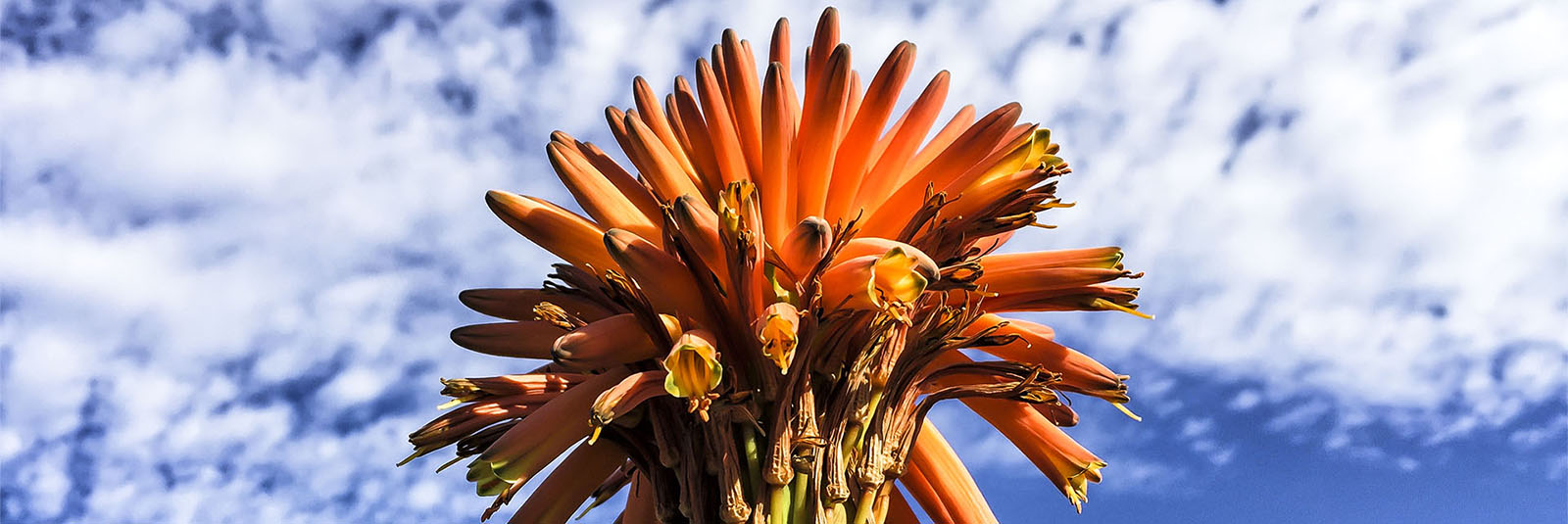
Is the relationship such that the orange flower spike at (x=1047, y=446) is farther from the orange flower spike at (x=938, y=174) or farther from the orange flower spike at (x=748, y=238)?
the orange flower spike at (x=748, y=238)

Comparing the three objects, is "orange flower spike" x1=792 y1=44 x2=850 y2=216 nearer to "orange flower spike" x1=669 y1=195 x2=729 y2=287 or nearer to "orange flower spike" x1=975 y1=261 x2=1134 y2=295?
"orange flower spike" x1=669 y1=195 x2=729 y2=287

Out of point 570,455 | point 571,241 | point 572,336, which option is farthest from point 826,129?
point 570,455

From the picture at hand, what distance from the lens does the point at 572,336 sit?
4.68 m

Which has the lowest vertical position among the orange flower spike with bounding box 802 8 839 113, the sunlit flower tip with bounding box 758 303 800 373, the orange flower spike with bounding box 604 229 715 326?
the sunlit flower tip with bounding box 758 303 800 373

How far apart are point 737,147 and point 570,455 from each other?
1717 mm

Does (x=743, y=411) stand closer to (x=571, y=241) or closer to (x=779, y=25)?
(x=571, y=241)

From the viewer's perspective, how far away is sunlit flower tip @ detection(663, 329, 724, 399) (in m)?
4.59

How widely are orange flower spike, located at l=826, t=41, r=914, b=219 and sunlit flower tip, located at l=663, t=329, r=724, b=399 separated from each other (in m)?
1.20

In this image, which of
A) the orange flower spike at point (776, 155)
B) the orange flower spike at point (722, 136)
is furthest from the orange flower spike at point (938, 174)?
the orange flower spike at point (722, 136)

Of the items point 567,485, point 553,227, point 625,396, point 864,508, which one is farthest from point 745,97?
point 864,508

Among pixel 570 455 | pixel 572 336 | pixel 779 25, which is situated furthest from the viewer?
pixel 779 25

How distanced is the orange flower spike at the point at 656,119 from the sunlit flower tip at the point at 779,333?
1.50m

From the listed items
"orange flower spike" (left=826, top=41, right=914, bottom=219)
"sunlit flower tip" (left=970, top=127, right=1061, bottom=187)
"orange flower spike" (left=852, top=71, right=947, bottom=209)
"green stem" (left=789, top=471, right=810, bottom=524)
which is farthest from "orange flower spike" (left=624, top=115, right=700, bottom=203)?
"green stem" (left=789, top=471, right=810, bottom=524)

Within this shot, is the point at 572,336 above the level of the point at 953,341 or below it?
below
